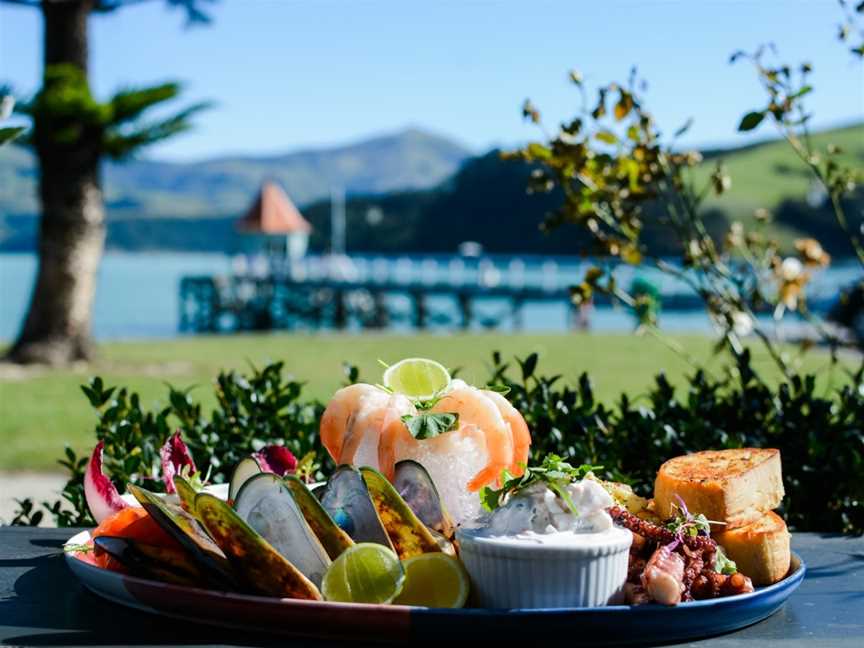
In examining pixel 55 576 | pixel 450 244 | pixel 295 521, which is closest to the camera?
pixel 295 521

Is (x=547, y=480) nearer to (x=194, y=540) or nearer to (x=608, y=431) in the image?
(x=194, y=540)

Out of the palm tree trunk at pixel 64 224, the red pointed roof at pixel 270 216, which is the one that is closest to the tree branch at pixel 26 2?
the palm tree trunk at pixel 64 224

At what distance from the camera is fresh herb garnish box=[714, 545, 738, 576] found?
6.72 feet

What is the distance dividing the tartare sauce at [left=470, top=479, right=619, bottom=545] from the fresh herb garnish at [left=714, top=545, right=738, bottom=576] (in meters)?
0.26

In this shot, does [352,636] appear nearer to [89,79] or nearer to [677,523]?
[677,523]

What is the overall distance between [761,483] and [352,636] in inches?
38.3

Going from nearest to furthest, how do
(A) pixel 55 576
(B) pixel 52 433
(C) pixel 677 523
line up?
(C) pixel 677 523 → (A) pixel 55 576 → (B) pixel 52 433

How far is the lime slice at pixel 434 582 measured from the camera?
192cm

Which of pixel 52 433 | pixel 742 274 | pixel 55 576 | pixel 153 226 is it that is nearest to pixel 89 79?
pixel 52 433

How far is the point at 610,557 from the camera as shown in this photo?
1.88 metres

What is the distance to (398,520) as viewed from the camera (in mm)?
2027

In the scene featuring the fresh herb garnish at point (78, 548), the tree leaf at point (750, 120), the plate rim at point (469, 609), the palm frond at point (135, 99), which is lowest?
the plate rim at point (469, 609)

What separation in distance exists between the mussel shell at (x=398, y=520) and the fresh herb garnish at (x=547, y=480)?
0.13m

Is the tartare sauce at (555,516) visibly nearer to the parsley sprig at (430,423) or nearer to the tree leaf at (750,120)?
the parsley sprig at (430,423)
